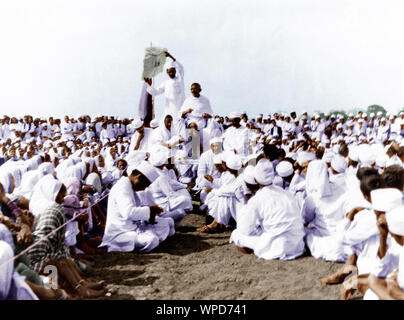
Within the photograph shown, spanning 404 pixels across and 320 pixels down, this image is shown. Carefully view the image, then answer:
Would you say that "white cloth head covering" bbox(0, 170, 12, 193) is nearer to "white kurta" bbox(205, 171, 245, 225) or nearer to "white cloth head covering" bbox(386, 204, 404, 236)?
"white kurta" bbox(205, 171, 245, 225)

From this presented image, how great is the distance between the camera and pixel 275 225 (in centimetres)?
446

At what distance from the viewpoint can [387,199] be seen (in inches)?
101

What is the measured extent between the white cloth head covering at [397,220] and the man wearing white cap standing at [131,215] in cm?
305

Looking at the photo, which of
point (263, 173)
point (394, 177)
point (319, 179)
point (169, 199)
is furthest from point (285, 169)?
point (394, 177)

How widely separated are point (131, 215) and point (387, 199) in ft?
10.6

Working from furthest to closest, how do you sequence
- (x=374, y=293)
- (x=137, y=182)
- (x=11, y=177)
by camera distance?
(x=11, y=177) < (x=137, y=182) < (x=374, y=293)

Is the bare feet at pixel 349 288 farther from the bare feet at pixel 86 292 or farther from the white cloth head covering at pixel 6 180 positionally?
the white cloth head covering at pixel 6 180

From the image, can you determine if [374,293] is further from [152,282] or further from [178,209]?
[178,209]

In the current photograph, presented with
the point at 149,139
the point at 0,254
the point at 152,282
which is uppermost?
the point at 149,139

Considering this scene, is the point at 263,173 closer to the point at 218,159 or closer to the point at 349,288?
the point at 349,288

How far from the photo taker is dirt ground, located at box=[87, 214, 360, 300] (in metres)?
3.66

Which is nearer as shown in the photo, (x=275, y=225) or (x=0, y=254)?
(x=0, y=254)

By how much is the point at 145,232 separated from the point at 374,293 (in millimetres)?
3162

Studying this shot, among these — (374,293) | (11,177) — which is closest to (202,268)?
(374,293)
